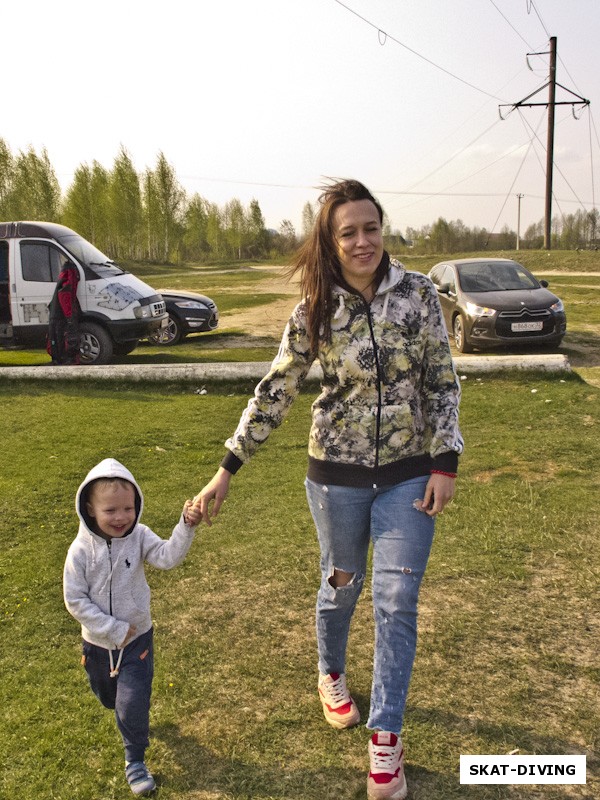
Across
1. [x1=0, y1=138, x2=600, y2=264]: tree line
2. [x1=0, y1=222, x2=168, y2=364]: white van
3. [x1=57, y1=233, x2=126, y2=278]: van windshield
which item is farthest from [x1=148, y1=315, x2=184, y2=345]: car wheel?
[x1=0, y1=138, x2=600, y2=264]: tree line

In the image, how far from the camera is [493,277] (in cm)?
1437

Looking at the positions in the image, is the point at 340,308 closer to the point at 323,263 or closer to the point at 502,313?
the point at 323,263

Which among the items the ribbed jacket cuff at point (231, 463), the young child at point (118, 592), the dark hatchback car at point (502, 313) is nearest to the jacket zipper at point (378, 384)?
the ribbed jacket cuff at point (231, 463)

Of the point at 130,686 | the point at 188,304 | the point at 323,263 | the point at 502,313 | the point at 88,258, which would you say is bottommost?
the point at 130,686

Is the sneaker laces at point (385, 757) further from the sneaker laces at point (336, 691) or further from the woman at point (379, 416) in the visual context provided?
the sneaker laces at point (336, 691)

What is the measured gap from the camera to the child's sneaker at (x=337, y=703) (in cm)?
311

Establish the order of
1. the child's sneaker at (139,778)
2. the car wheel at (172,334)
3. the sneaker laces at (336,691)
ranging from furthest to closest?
the car wheel at (172,334)
the sneaker laces at (336,691)
the child's sneaker at (139,778)

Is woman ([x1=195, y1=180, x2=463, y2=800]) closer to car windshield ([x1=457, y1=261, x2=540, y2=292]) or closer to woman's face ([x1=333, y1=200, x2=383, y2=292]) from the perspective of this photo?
woman's face ([x1=333, y1=200, x2=383, y2=292])

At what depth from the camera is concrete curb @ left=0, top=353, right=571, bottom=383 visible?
10.1 m

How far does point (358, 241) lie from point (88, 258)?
11.1 metres

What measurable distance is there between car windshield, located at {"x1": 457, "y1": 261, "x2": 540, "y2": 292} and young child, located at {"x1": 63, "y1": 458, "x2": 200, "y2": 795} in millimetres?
11708

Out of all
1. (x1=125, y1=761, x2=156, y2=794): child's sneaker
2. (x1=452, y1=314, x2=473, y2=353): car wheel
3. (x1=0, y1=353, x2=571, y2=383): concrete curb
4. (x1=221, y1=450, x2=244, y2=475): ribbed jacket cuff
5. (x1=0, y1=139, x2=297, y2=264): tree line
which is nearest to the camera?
(x1=125, y1=761, x2=156, y2=794): child's sneaker

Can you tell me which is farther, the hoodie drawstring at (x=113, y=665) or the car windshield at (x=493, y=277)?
the car windshield at (x=493, y=277)

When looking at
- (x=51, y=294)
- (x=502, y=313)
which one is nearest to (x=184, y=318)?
(x=51, y=294)
